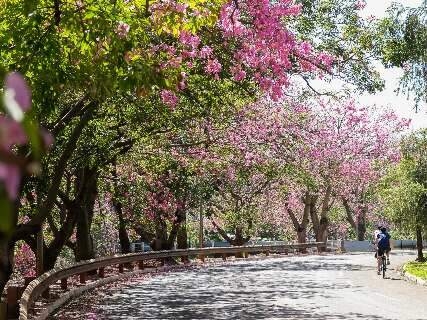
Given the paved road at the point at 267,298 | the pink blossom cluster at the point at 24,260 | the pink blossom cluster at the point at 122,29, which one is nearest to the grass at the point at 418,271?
the paved road at the point at 267,298

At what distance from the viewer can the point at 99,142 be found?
18406 millimetres

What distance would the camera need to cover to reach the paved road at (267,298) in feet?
41.3

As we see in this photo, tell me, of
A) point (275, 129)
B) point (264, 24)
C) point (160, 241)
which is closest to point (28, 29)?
point (264, 24)

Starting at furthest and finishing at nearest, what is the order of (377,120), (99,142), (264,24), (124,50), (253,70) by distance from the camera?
(377,120) < (99,142) < (253,70) < (264,24) < (124,50)

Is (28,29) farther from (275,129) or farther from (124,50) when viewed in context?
(275,129)

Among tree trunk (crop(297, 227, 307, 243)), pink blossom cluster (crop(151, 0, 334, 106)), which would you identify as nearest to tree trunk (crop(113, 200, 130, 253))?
pink blossom cluster (crop(151, 0, 334, 106))

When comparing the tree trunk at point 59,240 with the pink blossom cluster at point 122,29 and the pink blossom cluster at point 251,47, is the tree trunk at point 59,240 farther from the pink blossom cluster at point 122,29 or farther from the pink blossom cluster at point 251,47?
the pink blossom cluster at point 122,29

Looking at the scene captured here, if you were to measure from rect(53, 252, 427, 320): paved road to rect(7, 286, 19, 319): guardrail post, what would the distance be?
288cm

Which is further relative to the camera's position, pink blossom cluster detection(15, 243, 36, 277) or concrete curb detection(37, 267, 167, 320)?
pink blossom cluster detection(15, 243, 36, 277)

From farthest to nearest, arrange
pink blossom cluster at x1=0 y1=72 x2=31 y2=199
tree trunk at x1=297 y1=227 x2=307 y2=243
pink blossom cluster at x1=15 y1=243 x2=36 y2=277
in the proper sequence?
tree trunk at x1=297 y1=227 x2=307 y2=243 → pink blossom cluster at x1=15 y1=243 x2=36 y2=277 → pink blossom cluster at x1=0 y1=72 x2=31 y2=199

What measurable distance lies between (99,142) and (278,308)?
25.1ft

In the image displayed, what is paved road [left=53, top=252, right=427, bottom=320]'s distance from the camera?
1260 cm

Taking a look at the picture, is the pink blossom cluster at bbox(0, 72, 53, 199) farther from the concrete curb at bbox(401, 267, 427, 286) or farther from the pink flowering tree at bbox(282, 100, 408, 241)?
the pink flowering tree at bbox(282, 100, 408, 241)

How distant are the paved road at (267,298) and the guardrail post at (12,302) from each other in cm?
288
